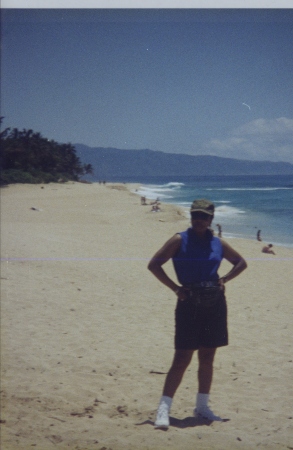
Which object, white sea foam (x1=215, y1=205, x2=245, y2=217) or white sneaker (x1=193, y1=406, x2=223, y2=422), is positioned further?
white sea foam (x1=215, y1=205, x2=245, y2=217)

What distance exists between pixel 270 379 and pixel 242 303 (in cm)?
242

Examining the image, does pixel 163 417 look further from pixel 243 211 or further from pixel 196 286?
pixel 243 211

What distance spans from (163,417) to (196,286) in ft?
2.79

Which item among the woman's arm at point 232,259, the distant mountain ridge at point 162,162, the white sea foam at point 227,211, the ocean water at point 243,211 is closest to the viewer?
the woman's arm at point 232,259

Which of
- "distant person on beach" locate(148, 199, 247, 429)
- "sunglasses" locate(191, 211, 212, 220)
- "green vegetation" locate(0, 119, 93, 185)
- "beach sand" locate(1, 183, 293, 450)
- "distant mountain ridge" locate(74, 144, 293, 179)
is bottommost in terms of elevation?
"beach sand" locate(1, 183, 293, 450)

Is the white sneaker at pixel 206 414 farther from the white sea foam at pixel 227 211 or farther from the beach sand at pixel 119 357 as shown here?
the white sea foam at pixel 227 211

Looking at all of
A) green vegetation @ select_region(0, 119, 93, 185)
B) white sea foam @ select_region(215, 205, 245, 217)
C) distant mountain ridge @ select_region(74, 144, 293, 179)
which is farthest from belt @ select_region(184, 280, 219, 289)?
green vegetation @ select_region(0, 119, 93, 185)

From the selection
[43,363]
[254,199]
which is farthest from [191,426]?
[254,199]

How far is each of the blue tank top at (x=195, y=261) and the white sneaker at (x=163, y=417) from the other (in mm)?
793

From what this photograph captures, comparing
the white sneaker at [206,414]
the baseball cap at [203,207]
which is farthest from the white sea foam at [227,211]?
the baseball cap at [203,207]

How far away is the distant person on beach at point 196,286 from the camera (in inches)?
113

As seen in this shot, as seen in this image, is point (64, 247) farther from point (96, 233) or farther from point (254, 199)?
point (254, 199)

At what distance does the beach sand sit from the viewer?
302 cm

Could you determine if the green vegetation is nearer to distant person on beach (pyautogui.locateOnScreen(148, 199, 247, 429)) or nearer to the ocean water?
the ocean water
